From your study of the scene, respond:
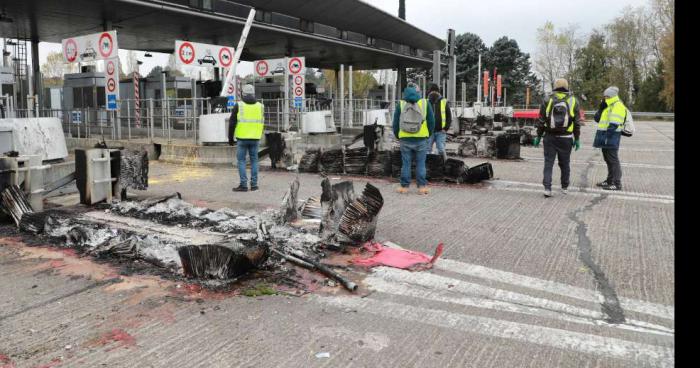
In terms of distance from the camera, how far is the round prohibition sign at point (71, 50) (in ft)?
52.2

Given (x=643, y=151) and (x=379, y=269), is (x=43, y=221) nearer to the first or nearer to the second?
(x=379, y=269)

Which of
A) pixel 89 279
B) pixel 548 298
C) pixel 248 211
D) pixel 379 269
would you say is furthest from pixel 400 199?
pixel 89 279

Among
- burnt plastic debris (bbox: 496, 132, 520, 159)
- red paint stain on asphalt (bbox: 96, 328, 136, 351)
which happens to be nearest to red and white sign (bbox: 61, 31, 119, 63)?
burnt plastic debris (bbox: 496, 132, 520, 159)

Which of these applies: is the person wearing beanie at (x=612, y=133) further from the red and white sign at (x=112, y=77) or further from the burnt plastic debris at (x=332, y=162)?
the red and white sign at (x=112, y=77)

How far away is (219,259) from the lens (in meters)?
4.60

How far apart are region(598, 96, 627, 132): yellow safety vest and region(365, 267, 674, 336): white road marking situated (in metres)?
6.65

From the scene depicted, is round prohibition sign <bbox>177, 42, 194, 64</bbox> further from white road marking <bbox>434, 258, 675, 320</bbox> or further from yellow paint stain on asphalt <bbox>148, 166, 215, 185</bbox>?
white road marking <bbox>434, 258, 675, 320</bbox>

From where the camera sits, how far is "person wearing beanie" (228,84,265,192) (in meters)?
9.84

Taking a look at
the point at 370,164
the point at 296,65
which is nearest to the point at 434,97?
the point at 370,164

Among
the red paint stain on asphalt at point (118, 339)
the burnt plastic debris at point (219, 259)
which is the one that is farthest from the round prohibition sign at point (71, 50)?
the red paint stain on asphalt at point (118, 339)

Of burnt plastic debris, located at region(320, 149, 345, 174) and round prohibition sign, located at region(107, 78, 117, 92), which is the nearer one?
burnt plastic debris, located at region(320, 149, 345, 174)

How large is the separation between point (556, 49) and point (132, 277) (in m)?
77.5

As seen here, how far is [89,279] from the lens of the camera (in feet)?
15.8

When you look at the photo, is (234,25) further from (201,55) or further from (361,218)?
(361,218)
